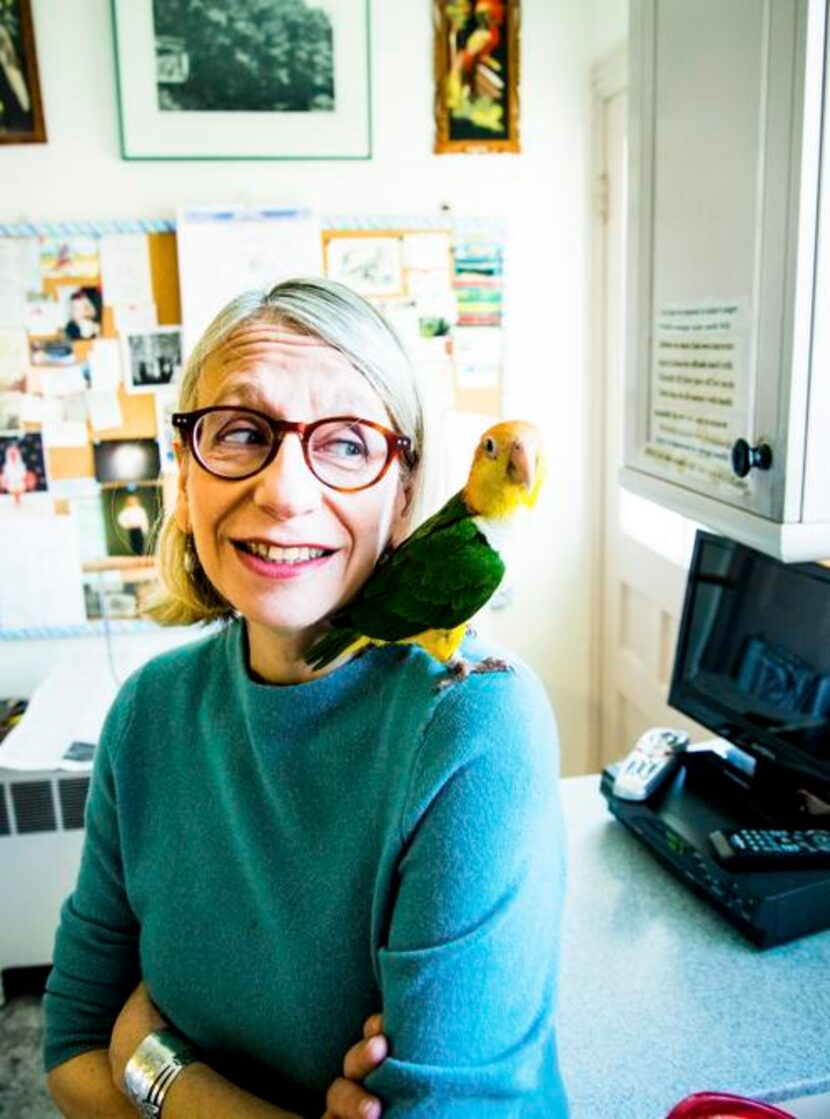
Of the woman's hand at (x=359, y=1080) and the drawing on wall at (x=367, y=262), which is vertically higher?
the drawing on wall at (x=367, y=262)

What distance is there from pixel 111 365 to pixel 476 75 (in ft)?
3.90

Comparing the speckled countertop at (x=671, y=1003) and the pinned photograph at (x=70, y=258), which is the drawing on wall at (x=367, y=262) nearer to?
the pinned photograph at (x=70, y=258)

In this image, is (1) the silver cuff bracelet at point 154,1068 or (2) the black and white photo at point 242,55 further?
(2) the black and white photo at point 242,55

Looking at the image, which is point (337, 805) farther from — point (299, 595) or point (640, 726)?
point (640, 726)

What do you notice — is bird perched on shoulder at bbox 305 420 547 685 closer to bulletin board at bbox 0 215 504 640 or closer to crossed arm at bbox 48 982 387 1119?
crossed arm at bbox 48 982 387 1119

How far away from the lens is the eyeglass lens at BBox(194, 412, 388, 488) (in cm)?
80

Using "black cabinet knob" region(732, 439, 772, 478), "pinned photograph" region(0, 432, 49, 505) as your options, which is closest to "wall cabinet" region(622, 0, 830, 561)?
"black cabinet knob" region(732, 439, 772, 478)

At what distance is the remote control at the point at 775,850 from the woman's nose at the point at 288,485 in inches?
32.6

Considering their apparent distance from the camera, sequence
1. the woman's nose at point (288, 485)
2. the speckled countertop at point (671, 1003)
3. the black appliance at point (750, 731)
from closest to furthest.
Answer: the woman's nose at point (288, 485), the speckled countertop at point (671, 1003), the black appliance at point (750, 731)

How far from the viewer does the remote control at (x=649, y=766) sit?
4.77ft

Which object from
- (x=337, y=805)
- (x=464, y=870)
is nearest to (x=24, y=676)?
(x=337, y=805)

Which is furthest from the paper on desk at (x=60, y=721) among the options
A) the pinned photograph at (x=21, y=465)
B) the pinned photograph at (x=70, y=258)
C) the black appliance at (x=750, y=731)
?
the black appliance at (x=750, y=731)

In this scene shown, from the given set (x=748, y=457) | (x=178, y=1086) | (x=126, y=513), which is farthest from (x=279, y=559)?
(x=126, y=513)

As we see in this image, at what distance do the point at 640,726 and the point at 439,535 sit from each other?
5.72 ft
